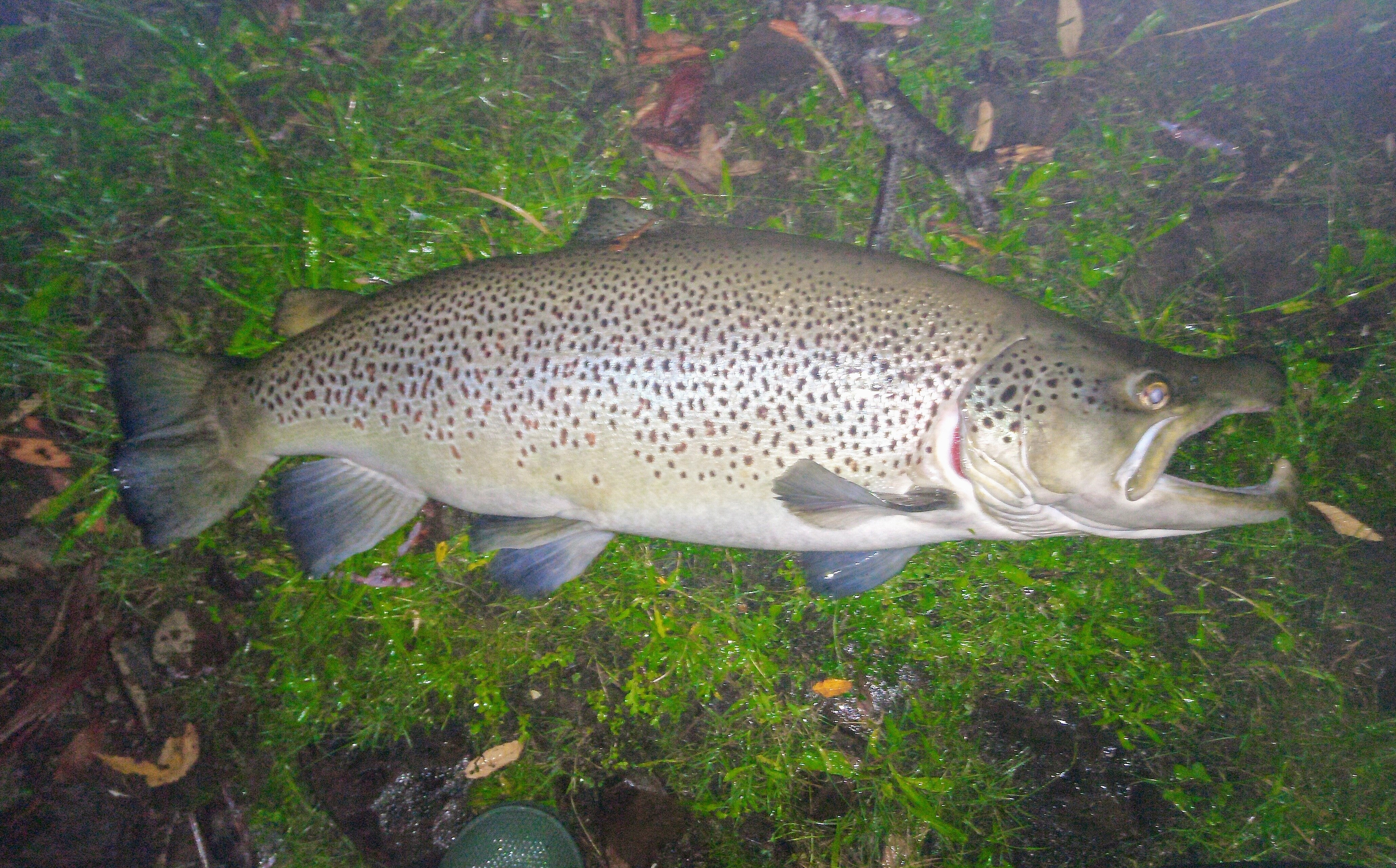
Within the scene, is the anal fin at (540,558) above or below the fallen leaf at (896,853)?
above

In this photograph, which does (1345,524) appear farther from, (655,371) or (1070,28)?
(655,371)

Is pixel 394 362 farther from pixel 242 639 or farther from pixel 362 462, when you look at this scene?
pixel 242 639

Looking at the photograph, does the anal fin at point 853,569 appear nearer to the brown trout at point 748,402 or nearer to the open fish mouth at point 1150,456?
the brown trout at point 748,402

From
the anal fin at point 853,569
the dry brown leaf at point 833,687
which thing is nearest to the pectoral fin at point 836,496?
the anal fin at point 853,569

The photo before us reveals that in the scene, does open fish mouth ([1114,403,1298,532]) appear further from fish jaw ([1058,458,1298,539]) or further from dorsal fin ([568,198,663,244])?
dorsal fin ([568,198,663,244])

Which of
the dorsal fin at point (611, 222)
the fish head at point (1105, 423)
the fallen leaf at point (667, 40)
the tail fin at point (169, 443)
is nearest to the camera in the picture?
the fish head at point (1105, 423)

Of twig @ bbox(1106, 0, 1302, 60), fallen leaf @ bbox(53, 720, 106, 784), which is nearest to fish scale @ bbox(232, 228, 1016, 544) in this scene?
fallen leaf @ bbox(53, 720, 106, 784)

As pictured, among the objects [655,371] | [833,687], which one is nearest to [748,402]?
[655,371]
